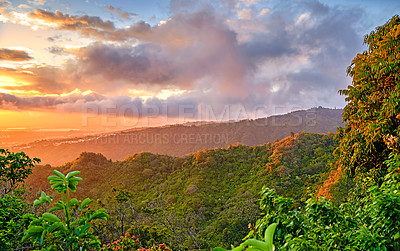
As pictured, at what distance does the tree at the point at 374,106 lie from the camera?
6473 mm

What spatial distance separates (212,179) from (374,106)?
23536 mm

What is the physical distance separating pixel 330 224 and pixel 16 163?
311 inches

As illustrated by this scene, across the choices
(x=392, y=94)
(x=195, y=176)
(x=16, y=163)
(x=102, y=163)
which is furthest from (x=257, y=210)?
(x=102, y=163)

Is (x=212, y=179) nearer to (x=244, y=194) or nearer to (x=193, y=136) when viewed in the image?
(x=244, y=194)

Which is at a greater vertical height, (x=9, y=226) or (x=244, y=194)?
(x=9, y=226)

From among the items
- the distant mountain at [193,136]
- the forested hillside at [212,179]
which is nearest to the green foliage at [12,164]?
the forested hillside at [212,179]

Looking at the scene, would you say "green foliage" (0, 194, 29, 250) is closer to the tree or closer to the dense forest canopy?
the dense forest canopy

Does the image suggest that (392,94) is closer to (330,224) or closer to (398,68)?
(398,68)

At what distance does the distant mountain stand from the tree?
123 ft

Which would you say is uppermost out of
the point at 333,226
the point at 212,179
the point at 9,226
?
the point at 333,226

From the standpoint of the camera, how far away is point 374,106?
7562mm

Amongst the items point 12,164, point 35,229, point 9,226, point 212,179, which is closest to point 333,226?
point 35,229

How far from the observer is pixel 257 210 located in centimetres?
2077

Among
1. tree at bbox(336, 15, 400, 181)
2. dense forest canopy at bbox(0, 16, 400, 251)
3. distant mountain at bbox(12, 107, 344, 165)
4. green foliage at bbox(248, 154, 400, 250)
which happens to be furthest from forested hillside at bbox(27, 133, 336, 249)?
green foliage at bbox(248, 154, 400, 250)
